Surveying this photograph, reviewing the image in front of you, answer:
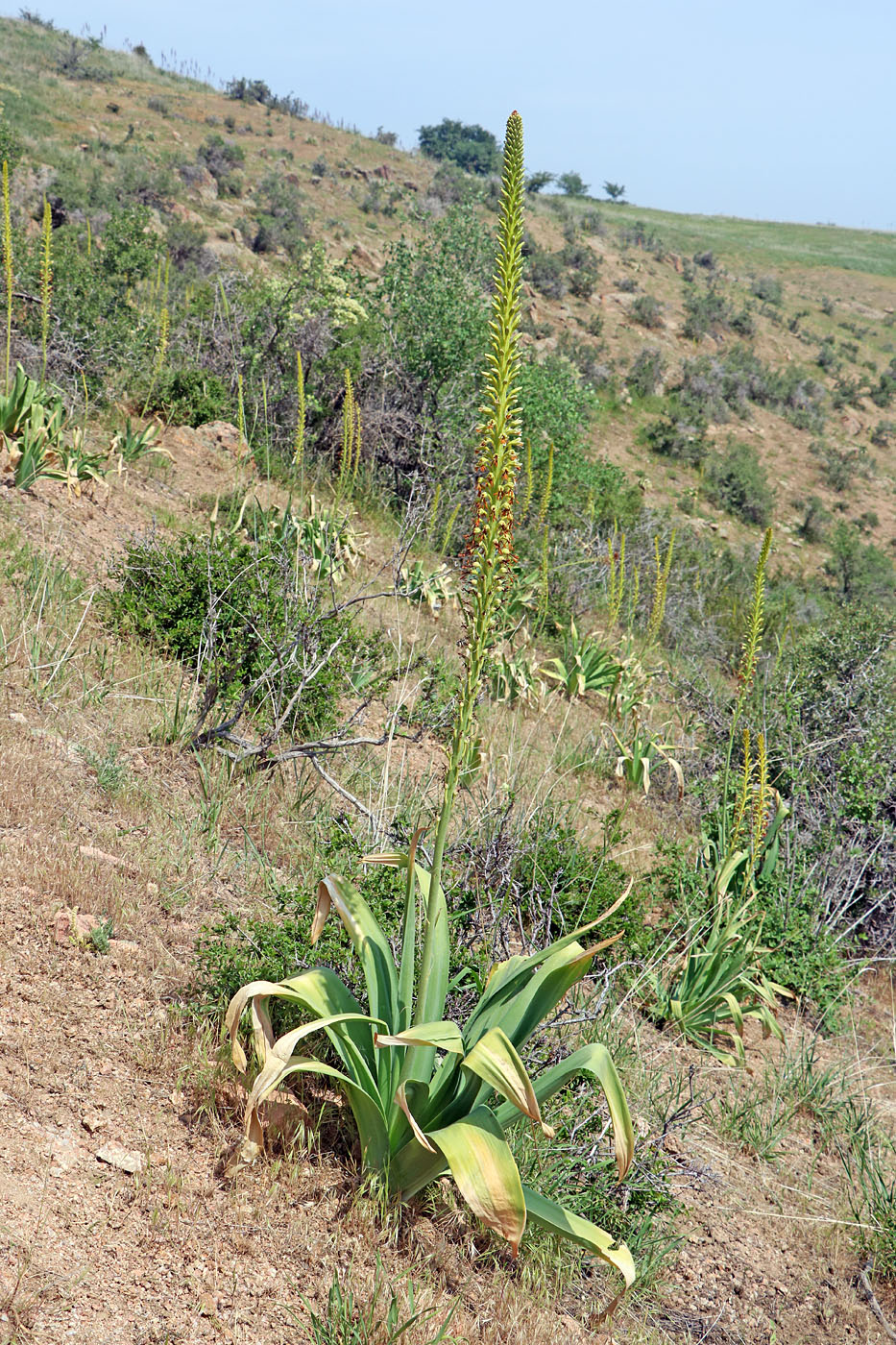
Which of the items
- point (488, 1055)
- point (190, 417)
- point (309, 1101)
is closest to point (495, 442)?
point (488, 1055)

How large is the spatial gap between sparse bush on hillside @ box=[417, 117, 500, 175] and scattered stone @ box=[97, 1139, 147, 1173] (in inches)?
2004

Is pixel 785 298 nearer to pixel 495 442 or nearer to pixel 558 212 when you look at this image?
→ pixel 558 212

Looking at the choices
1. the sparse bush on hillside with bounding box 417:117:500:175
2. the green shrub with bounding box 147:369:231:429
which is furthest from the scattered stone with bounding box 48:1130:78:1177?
the sparse bush on hillside with bounding box 417:117:500:175

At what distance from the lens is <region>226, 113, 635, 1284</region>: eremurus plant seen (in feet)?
6.63

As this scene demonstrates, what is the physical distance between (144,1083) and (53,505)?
471 cm

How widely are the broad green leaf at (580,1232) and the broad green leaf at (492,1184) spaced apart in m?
0.19

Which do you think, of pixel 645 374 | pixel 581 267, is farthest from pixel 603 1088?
pixel 581 267

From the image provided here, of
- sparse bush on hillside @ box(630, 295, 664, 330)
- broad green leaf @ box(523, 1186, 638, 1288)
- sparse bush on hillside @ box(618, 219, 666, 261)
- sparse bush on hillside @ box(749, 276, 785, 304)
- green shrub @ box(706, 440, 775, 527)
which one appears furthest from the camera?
sparse bush on hillside @ box(749, 276, 785, 304)

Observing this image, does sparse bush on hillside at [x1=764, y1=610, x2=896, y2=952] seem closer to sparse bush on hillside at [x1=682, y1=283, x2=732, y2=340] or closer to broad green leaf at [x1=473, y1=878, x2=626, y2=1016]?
broad green leaf at [x1=473, y1=878, x2=626, y2=1016]

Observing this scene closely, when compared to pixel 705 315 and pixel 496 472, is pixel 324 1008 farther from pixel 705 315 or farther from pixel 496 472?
pixel 705 315

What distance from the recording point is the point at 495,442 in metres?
2.08

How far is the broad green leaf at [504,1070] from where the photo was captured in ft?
6.53

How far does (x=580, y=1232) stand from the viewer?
2205mm

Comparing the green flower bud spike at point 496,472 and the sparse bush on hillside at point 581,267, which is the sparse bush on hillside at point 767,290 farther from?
the green flower bud spike at point 496,472
